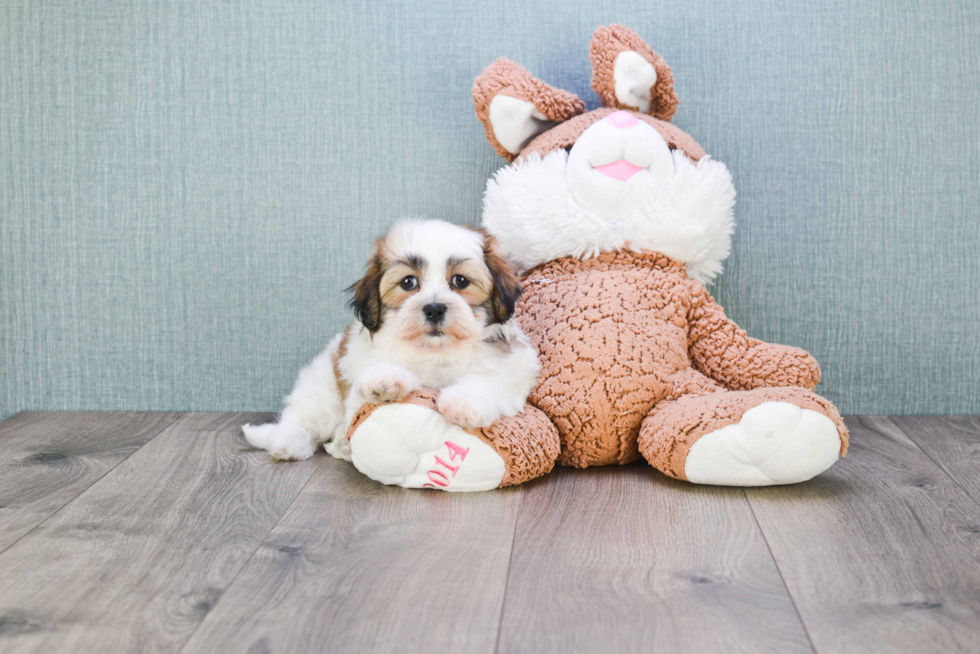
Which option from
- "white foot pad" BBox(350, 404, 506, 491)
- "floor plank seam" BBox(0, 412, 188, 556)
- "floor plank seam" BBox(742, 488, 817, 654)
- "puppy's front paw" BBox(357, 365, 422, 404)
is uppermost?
"puppy's front paw" BBox(357, 365, 422, 404)

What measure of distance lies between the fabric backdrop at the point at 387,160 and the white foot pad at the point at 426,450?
759 millimetres

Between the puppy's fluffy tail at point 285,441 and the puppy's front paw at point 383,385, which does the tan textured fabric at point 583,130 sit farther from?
the puppy's fluffy tail at point 285,441

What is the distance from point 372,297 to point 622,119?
2.36 feet

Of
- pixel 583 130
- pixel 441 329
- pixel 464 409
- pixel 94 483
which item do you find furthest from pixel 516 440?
pixel 94 483

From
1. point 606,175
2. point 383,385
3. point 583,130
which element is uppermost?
point 583,130

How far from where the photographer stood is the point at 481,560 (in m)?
1.26

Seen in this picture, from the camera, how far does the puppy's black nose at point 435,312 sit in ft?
5.01

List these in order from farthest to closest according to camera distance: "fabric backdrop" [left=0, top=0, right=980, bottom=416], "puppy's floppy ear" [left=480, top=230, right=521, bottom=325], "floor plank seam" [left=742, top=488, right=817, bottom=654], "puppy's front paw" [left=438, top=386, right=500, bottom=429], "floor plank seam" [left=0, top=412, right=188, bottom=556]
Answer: "fabric backdrop" [left=0, top=0, right=980, bottom=416] < "puppy's floppy ear" [left=480, top=230, right=521, bottom=325] < "puppy's front paw" [left=438, top=386, right=500, bottom=429] < "floor plank seam" [left=0, top=412, right=188, bottom=556] < "floor plank seam" [left=742, top=488, right=817, bottom=654]

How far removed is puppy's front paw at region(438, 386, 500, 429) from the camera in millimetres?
1512

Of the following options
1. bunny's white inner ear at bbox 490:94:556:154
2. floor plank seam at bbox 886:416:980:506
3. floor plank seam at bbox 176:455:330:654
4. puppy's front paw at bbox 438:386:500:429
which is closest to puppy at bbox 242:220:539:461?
puppy's front paw at bbox 438:386:500:429

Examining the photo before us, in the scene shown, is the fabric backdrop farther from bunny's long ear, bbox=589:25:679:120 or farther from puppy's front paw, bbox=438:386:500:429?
puppy's front paw, bbox=438:386:500:429

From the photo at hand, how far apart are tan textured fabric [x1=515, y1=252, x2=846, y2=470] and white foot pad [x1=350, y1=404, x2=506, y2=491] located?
23cm

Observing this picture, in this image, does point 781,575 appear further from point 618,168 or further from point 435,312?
point 618,168

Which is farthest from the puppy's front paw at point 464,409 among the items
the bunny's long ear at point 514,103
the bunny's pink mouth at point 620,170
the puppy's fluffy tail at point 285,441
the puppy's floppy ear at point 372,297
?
the bunny's long ear at point 514,103
